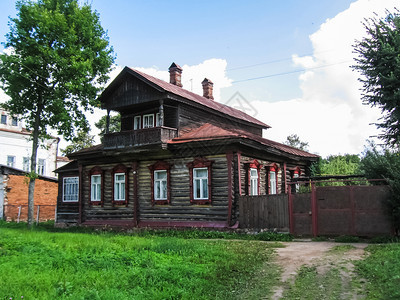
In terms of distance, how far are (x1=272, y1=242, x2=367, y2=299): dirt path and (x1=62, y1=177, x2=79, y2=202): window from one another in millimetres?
16650

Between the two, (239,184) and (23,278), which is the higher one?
(239,184)

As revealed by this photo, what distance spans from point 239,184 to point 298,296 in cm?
1047

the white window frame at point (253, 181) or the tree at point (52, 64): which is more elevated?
the tree at point (52, 64)

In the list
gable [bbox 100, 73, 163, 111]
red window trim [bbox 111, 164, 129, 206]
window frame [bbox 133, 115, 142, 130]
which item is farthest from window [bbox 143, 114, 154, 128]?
red window trim [bbox 111, 164, 129, 206]

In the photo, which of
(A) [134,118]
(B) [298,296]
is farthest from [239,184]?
(B) [298,296]

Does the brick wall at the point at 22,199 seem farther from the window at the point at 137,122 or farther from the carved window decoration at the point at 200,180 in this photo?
the carved window decoration at the point at 200,180

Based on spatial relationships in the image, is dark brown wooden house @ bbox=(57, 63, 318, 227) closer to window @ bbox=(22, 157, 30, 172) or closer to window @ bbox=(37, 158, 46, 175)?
window @ bbox=(22, 157, 30, 172)

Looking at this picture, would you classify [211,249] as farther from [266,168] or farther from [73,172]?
[73,172]

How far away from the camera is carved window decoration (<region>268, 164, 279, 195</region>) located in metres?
20.7

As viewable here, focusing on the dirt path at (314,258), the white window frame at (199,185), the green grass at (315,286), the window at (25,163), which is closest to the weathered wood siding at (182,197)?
the white window frame at (199,185)

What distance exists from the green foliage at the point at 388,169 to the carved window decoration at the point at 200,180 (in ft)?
22.2

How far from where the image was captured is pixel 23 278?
6473 millimetres

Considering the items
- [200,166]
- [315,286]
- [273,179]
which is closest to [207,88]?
[273,179]

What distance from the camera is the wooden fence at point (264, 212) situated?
48.1 ft
